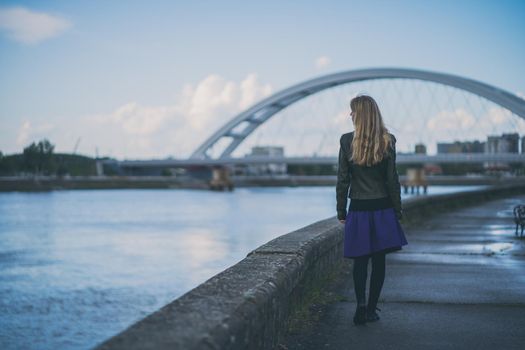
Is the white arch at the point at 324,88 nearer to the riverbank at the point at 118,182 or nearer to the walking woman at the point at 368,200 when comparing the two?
the riverbank at the point at 118,182

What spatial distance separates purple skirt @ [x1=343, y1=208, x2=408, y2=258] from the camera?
14.3 ft

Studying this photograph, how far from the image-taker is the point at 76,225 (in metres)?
40.5

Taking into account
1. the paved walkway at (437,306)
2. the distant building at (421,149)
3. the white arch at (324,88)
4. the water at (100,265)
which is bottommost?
the water at (100,265)

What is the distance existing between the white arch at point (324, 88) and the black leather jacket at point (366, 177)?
68242 millimetres

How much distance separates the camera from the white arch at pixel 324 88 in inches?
2746

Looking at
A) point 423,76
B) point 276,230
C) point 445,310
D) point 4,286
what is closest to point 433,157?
point 423,76

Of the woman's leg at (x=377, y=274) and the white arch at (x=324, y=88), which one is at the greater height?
the white arch at (x=324, y=88)

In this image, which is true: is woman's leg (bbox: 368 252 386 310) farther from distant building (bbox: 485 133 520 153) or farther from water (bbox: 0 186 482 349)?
distant building (bbox: 485 133 520 153)

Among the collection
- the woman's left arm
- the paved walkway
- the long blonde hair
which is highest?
the long blonde hair

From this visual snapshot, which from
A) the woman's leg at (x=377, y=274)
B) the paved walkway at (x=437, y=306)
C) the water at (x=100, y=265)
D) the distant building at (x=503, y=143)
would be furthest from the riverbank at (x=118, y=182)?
the woman's leg at (x=377, y=274)

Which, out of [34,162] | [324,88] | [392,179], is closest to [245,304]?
[392,179]

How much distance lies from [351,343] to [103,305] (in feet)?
39.7

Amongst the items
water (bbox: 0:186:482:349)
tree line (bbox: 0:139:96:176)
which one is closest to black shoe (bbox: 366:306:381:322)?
water (bbox: 0:186:482:349)

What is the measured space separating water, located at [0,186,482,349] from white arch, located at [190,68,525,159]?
3324cm
